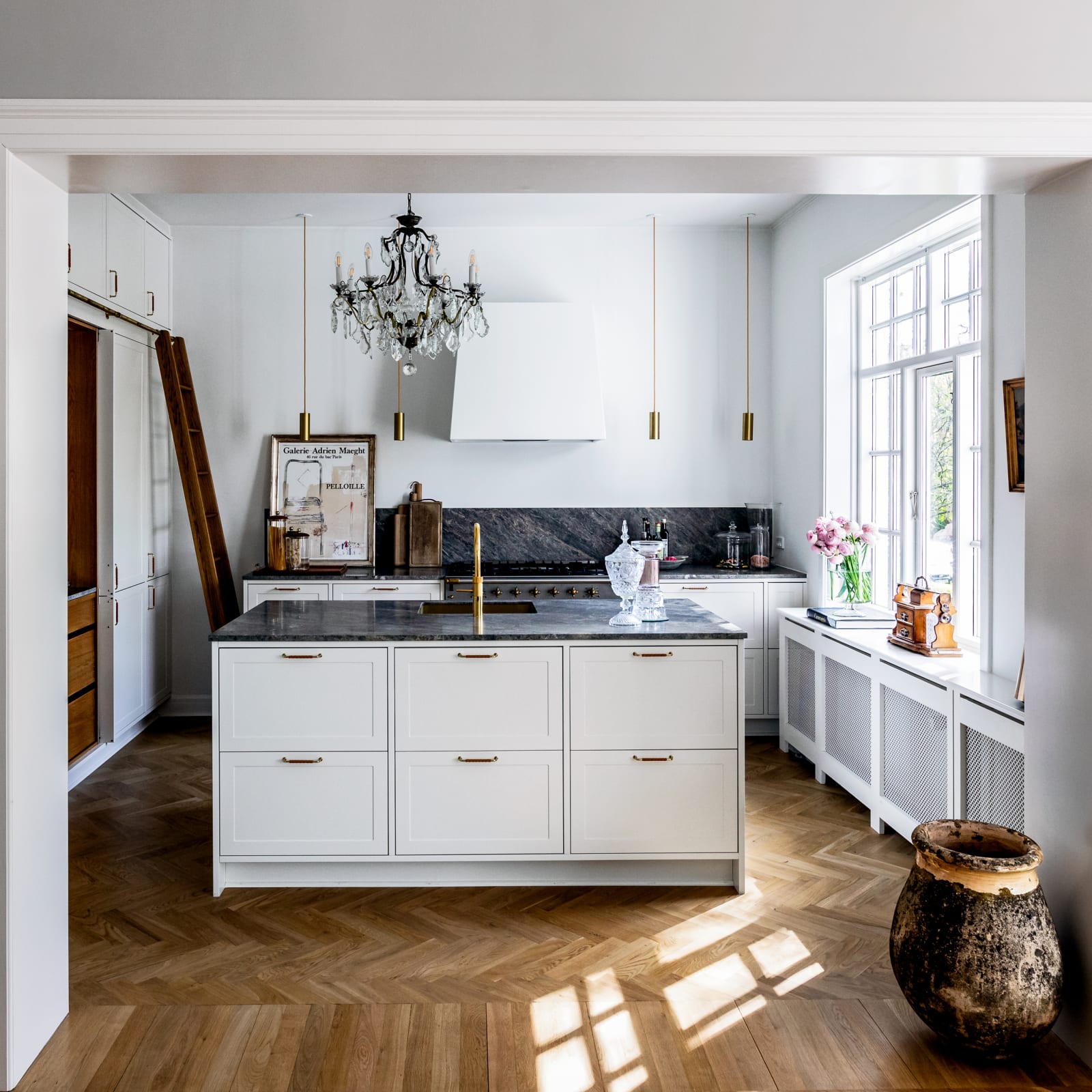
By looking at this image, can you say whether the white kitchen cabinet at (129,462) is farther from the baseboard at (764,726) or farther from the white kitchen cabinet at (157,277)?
the baseboard at (764,726)

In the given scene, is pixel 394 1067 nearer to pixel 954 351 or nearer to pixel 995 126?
pixel 995 126

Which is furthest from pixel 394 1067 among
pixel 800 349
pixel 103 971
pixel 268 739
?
pixel 800 349

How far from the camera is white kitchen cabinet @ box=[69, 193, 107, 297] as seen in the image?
13.7 feet

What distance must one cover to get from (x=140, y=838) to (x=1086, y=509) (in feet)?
11.5

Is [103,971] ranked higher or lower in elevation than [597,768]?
Result: lower

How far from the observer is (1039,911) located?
83.0 inches

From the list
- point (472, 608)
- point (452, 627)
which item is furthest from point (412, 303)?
point (452, 627)

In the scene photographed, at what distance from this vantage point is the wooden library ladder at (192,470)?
5301 mm

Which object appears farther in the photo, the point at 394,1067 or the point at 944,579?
the point at 944,579

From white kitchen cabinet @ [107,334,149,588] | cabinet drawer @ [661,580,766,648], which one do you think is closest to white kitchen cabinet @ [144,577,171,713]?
white kitchen cabinet @ [107,334,149,588]

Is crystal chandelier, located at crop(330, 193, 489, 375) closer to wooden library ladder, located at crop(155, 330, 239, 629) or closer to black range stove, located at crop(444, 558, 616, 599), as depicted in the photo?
black range stove, located at crop(444, 558, 616, 599)

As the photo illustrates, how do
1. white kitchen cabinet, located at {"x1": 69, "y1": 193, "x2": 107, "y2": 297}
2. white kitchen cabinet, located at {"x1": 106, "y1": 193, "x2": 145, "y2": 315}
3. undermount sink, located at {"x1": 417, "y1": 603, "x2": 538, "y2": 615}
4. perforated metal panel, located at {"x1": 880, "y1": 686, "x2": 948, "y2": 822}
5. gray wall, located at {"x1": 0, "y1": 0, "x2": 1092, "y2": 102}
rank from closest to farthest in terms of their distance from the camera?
gray wall, located at {"x1": 0, "y1": 0, "x2": 1092, "y2": 102}, perforated metal panel, located at {"x1": 880, "y1": 686, "x2": 948, "y2": 822}, undermount sink, located at {"x1": 417, "y1": 603, "x2": 538, "y2": 615}, white kitchen cabinet, located at {"x1": 69, "y1": 193, "x2": 107, "y2": 297}, white kitchen cabinet, located at {"x1": 106, "y1": 193, "x2": 145, "y2": 315}

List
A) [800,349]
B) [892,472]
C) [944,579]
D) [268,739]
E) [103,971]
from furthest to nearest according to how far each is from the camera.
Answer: [800,349] → [892,472] → [944,579] → [268,739] → [103,971]

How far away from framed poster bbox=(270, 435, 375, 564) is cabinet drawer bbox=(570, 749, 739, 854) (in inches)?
117
